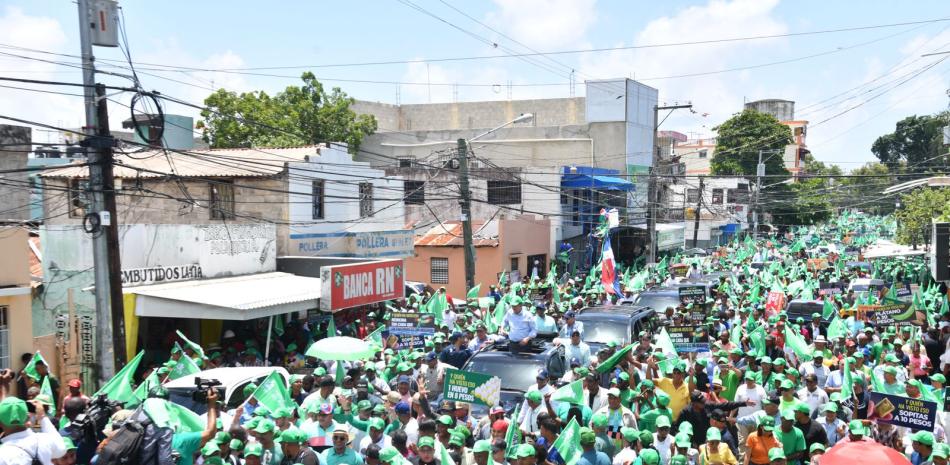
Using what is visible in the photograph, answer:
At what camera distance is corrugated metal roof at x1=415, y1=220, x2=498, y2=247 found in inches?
1150

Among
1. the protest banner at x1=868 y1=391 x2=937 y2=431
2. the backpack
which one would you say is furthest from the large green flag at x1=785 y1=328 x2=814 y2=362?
the backpack

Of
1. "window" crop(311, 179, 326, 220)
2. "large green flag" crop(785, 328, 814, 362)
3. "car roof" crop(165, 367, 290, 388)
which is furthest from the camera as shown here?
"window" crop(311, 179, 326, 220)

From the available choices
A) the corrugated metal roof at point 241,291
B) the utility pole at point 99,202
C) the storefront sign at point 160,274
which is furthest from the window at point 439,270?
the utility pole at point 99,202

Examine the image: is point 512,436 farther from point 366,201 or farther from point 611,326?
point 366,201

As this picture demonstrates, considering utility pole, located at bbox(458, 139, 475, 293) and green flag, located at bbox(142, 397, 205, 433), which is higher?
utility pole, located at bbox(458, 139, 475, 293)

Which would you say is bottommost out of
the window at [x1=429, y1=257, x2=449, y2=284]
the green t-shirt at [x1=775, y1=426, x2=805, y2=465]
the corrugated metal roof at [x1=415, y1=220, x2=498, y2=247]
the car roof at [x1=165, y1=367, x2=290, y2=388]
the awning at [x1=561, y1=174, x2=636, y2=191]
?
the window at [x1=429, y1=257, x2=449, y2=284]

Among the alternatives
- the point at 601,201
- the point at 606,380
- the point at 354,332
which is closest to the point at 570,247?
the point at 601,201

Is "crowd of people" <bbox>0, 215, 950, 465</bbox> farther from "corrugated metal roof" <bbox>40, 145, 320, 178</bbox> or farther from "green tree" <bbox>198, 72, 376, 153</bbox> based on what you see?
"green tree" <bbox>198, 72, 376, 153</bbox>

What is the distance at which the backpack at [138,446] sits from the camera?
580 centimetres

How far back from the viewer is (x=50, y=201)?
23.3 metres

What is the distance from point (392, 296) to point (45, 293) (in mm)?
7523

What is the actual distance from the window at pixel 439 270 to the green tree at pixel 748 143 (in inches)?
1736

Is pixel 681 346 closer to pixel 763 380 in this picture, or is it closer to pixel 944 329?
pixel 763 380

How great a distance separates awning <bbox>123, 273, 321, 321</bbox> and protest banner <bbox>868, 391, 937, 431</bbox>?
33.0 ft
